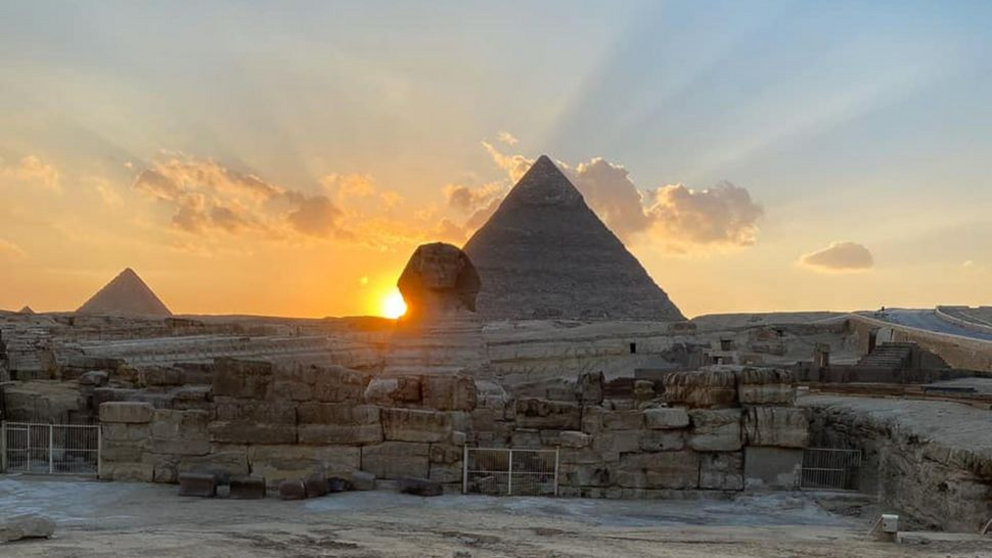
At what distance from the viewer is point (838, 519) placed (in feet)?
26.3

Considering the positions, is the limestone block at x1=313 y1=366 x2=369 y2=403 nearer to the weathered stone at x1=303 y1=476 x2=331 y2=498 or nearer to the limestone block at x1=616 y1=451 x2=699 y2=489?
the weathered stone at x1=303 y1=476 x2=331 y2=498

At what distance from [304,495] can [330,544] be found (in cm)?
311

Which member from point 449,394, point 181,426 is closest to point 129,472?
point 181,426

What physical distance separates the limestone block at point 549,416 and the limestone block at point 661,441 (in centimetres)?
94

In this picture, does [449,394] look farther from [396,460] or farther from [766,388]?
[766,388]

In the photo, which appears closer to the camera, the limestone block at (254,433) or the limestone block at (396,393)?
the limestone block at (254,433)

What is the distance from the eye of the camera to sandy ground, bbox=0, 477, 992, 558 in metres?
4.93

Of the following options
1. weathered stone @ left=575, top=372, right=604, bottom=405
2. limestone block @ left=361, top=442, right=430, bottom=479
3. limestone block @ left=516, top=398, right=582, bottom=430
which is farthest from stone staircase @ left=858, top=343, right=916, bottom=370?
limestone block @ left=361, top=442, right=430, bottom=479

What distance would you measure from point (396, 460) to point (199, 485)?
2.30m

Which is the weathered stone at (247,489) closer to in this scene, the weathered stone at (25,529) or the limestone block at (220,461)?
the limestone block at (220,461)

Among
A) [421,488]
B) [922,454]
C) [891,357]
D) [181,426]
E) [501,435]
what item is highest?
[891,357]

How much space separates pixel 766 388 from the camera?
9062mm

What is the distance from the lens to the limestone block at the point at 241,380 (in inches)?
351

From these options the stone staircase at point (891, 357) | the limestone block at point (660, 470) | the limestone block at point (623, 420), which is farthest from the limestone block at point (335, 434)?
the stone staircase at point (891, 357)
